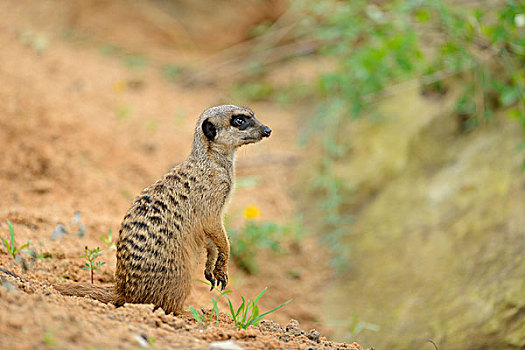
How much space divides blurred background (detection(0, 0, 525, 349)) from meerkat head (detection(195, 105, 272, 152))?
1.11 m

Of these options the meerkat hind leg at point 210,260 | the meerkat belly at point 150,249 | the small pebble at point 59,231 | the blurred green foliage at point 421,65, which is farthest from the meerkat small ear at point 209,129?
the blurred green foliage at point 421,65

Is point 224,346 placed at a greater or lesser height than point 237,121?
lesser

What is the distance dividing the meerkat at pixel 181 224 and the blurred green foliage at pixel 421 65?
196 centimetres

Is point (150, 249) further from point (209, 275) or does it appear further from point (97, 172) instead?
point (97, 172)

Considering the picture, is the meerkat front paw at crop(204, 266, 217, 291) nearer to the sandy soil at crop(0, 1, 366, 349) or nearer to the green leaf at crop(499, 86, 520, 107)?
the sandy soil at crop(0, 1, 366, 349)

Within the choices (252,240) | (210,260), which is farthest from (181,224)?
(252,240)

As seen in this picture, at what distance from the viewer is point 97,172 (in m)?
5.09

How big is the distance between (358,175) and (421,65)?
137 centimetres

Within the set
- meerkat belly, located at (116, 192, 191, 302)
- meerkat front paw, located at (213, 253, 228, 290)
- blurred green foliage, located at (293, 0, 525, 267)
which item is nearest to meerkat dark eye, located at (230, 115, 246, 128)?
meerkat belly, located at (116, 192, 191, 302)

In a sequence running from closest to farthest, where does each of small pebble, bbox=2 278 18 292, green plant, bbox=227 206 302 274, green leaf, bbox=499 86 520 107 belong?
small pebble, bbox=2 278 18 292 < green leaf, bbox=499 86 520 107 < green plant, bbox=227 206 302 274

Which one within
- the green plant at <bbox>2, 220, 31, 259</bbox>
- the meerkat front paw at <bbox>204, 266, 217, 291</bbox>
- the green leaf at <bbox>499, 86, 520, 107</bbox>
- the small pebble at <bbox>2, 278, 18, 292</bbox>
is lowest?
the small pebble at <bbox>2, 278, 18, 292</bbox>

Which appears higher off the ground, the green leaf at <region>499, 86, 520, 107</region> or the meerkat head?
the green leaf at <region>499, 86, 520, 107</region>

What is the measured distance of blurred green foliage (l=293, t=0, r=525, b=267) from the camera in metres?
4.38

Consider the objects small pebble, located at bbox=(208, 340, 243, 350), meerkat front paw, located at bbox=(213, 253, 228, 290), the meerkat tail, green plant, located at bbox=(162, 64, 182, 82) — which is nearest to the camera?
small pebble, located at bbox=(208, 340, 243, 350)
